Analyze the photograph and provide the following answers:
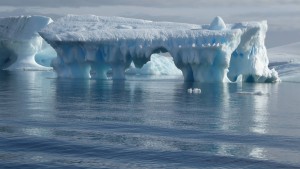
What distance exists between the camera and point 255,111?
67.5 feet

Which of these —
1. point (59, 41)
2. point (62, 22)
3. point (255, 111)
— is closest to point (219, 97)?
point (255, 111)

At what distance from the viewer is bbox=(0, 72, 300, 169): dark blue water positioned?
10.9m

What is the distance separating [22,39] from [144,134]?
43.1 m

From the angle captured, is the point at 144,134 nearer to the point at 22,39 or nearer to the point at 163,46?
the point at 163,46

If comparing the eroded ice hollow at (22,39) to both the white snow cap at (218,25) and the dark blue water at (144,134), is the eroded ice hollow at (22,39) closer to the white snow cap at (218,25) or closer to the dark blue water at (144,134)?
the white snow cap at (218,25)

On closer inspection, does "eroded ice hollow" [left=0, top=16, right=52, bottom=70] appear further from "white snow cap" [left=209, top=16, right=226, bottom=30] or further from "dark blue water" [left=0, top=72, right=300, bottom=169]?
"dark blue water" [left=0, top=72, right=300, bottom=169]

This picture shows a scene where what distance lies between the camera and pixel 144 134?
13820 mm

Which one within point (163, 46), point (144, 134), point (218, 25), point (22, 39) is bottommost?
point (144, 134)

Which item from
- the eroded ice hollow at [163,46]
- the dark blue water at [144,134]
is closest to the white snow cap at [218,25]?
the eroded ice hollow at [163,46]

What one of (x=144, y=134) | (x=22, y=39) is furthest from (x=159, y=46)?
(x=144, y=134)

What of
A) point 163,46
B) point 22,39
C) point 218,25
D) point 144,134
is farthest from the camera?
point 22,39

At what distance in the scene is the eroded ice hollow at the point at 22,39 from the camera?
54.4 m

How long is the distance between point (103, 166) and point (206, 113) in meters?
9.13

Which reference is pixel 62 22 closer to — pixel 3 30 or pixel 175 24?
pixel 175 24
